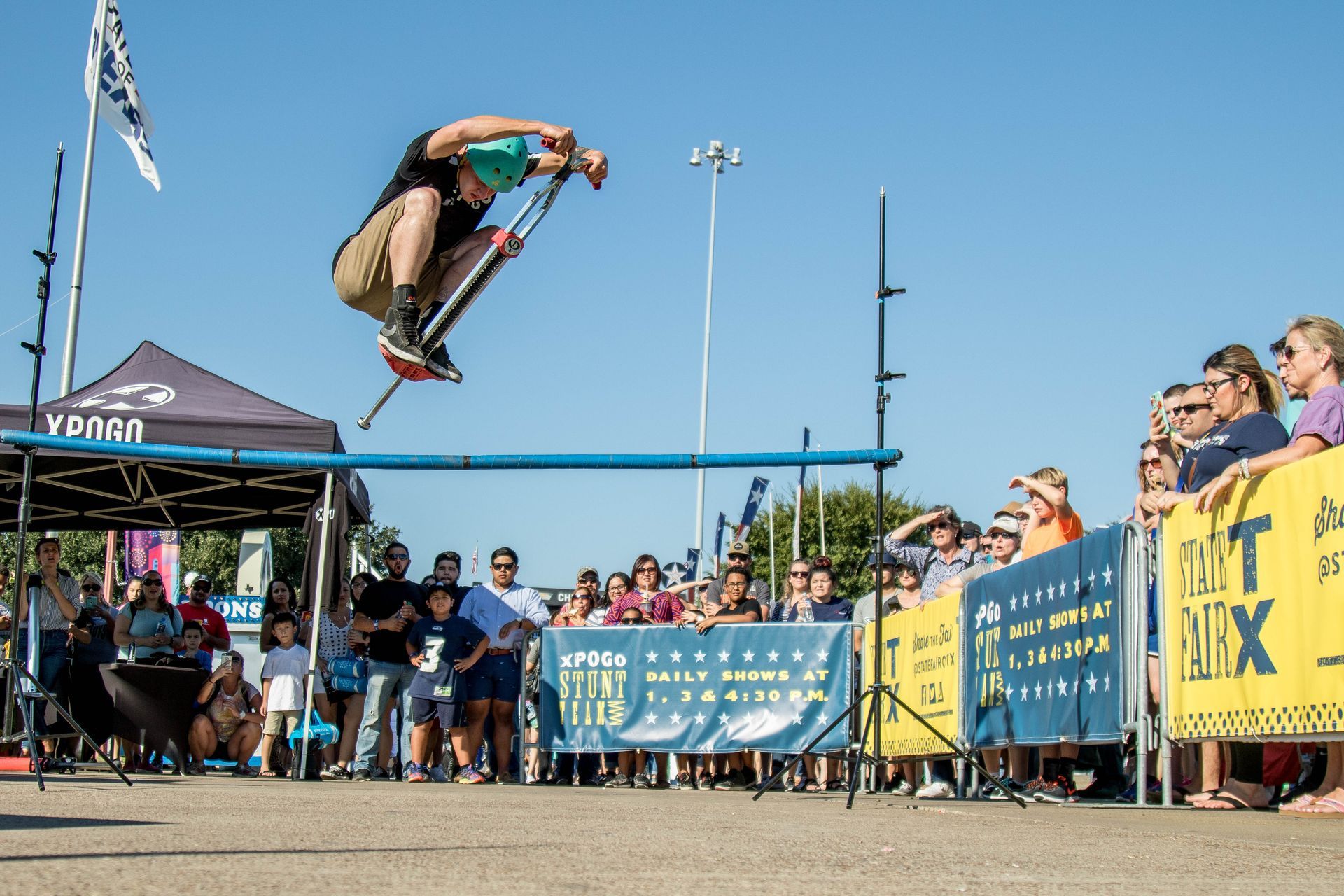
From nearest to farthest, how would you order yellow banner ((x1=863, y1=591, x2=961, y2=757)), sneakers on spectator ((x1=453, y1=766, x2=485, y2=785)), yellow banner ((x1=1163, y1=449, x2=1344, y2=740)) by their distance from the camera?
yellow banner ((x1=1163, y1=449, x2=1344, y2=740))
yellow banner ((x1=863, y1=591, x2=961, y2=757))
sneakers on spectator ((x1=453, y1=766, x2=485, y2=785))

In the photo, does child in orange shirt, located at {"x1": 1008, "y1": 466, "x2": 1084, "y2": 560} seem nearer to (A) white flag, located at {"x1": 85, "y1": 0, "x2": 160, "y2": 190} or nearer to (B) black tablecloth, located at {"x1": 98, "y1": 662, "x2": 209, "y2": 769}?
(B) black tablecloth, located at {"x1": 98, "y1": 662, "x2": 209, "y2": 769}

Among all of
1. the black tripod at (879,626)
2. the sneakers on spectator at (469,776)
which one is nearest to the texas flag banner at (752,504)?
the sneakers on spectator at (469,776)

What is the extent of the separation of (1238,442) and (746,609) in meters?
5.22

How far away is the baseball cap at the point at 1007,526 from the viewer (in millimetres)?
8234

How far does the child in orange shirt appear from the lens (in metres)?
7.51

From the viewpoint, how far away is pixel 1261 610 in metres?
5.11

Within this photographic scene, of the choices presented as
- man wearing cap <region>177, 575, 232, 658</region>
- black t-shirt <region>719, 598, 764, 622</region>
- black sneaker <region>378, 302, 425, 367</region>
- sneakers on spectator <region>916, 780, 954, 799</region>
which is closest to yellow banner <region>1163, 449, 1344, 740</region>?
sneakers on spectator <region>916, 780, 954, 799</region>

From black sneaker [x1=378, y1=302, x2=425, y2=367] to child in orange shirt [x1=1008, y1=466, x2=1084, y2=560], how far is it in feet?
11.2

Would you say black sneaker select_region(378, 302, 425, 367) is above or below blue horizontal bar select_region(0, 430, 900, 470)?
above

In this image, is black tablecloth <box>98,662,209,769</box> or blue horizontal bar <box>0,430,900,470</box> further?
black tablecloth <box>98,662,209,769</box>

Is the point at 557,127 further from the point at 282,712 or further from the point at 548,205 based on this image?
the point at 282,712

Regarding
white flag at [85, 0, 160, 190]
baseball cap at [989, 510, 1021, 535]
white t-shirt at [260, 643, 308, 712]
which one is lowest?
white t-shirt at [260, 643, 308, 712]

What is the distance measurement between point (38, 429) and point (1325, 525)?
853cm

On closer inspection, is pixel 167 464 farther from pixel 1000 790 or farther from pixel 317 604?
pixel 1000 790
